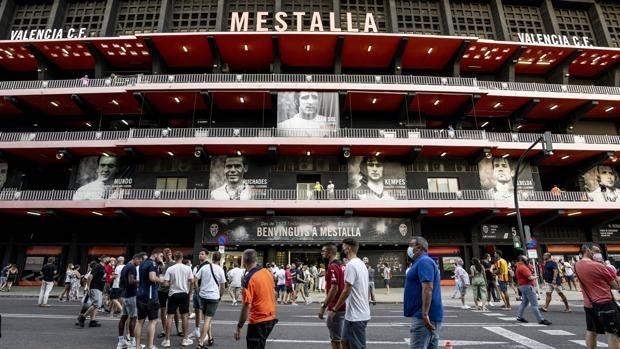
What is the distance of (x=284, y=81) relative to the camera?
23875 mm

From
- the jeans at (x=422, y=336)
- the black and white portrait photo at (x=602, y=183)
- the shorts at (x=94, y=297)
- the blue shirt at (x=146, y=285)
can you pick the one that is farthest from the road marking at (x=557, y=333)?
the black and white portrait photo at (x=602, y=183)

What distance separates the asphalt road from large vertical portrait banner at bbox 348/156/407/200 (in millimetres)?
11207

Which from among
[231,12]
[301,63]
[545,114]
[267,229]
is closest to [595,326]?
[267,229]

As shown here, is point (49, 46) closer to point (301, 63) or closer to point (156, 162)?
point (156, 162)

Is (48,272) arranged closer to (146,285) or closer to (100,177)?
(146,285)

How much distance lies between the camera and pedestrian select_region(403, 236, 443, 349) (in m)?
4.11

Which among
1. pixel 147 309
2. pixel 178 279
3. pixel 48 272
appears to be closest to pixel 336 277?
pixel 178 279

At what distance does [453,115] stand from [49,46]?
98.4 feet

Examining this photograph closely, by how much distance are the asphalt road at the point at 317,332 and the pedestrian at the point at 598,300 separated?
161 centimetres

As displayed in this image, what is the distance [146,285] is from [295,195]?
1542 centimetres

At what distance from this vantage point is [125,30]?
85.7ft

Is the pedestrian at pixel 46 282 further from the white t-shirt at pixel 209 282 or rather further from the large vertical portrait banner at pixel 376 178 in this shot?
the large vertical portrait banner at pixel 376 178

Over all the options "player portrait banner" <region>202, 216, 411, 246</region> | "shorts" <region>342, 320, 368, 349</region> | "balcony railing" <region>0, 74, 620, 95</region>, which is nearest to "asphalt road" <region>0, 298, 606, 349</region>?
"shorts" <region>342, 320, 368, 349</region>

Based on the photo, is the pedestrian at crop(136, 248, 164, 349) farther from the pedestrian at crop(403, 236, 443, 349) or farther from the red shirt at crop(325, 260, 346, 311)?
the pedestrian at crop(403, 236, 443, 349)
